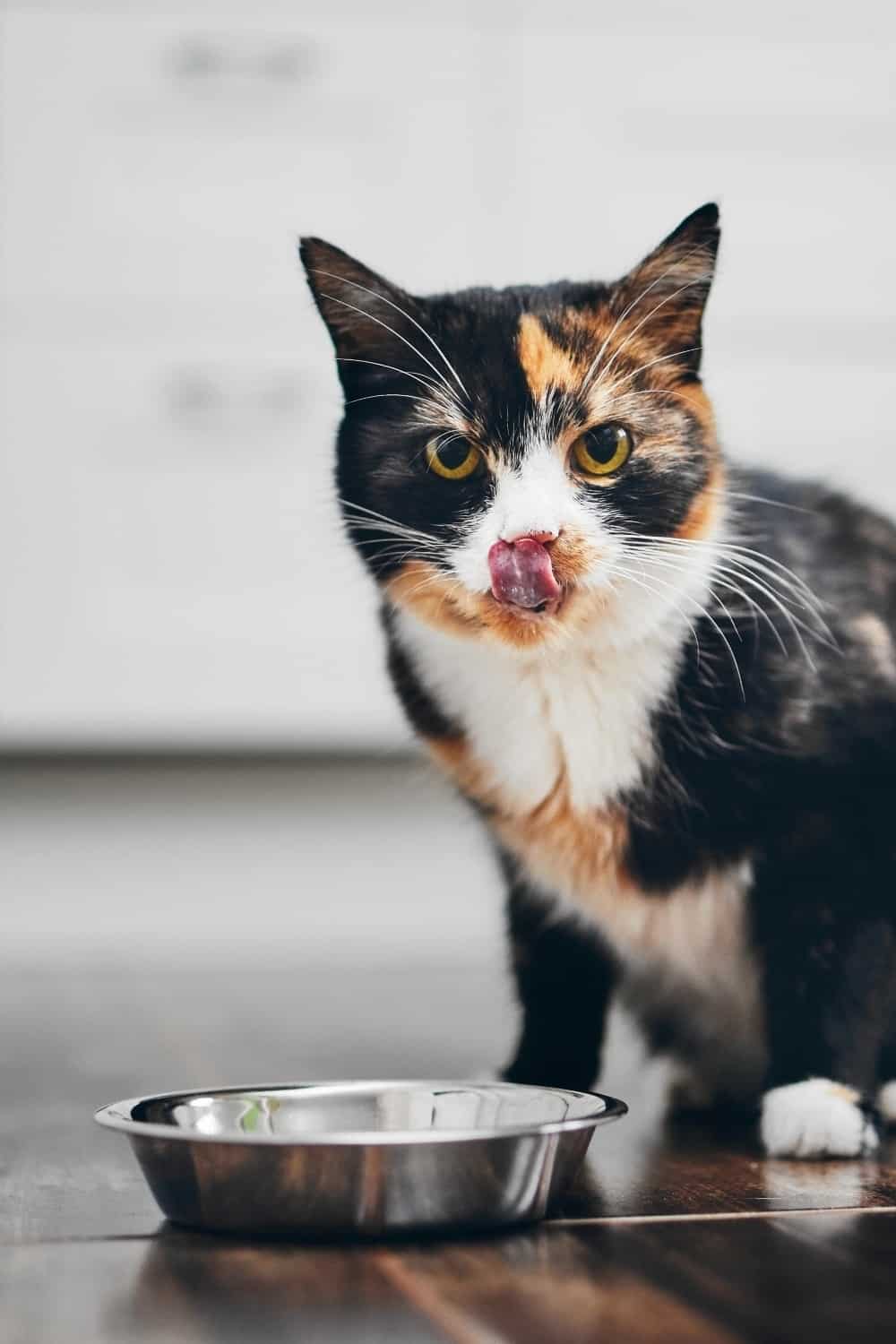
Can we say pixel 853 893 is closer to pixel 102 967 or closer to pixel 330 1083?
pixel 330 1083

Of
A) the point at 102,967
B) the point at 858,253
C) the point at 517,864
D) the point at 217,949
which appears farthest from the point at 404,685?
the point at 858,253

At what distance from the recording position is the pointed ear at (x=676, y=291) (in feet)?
3.84

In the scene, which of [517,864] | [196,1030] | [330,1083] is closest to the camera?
[330,1083]

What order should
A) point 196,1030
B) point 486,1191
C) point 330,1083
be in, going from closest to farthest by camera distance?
point 486,1191 → point 330,1083 → point 196,1030

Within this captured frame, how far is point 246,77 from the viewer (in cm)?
279

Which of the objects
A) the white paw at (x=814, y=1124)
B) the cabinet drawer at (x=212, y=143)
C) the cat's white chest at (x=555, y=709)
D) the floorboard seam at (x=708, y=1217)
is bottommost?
the white paw at (x=814, y=1124)

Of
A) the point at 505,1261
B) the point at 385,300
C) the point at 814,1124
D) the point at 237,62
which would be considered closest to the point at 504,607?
the point at 385,300

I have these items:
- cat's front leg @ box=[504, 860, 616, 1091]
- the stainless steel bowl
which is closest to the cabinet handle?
cat's front leg @ box=[504, 860, 616, 1091]

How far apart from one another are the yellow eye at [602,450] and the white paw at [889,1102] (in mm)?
496

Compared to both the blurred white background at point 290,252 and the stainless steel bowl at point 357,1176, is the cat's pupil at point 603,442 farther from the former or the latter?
the blurred white background at point 290,252

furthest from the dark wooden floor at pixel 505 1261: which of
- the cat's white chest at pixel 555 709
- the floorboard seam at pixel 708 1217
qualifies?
the cat's white chest at pixel 555 709

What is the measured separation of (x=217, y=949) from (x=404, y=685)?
1.47m

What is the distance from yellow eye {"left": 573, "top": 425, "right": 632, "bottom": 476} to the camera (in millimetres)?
1157

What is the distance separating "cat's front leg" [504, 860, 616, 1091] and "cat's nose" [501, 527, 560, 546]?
321 mm
